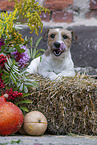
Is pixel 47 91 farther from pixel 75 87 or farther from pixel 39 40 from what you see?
pixel 39 40

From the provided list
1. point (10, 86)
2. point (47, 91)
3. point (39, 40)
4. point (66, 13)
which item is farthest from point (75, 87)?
point (66, 13)

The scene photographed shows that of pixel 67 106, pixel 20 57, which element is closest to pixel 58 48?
pixel 20 57

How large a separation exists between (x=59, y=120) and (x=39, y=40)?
1.16 meters

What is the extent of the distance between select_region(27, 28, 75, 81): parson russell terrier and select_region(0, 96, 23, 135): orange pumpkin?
57cm

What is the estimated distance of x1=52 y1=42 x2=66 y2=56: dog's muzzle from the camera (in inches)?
84.7

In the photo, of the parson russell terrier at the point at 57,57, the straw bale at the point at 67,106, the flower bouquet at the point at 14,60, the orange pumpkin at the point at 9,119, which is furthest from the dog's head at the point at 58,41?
the orange pumpkin at the point at 9,119

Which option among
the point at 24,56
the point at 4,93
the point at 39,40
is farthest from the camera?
the point at 39,40

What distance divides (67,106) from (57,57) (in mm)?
605

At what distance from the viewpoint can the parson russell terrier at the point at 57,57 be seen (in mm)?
2199

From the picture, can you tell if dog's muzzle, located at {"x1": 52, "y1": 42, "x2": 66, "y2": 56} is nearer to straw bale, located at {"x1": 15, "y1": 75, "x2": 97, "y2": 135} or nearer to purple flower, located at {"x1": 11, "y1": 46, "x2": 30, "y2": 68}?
purple flower, located at {"x1": 11, "y1": 46, "x2": 30, "y2": 68}

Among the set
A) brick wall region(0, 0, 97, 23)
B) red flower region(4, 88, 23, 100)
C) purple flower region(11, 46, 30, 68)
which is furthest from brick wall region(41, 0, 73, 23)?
red flower region(4, 88, 23, 100)

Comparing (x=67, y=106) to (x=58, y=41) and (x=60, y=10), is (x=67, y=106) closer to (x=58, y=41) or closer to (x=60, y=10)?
(x=58, y=41)

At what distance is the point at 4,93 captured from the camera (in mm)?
1856

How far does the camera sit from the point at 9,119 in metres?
1.67
